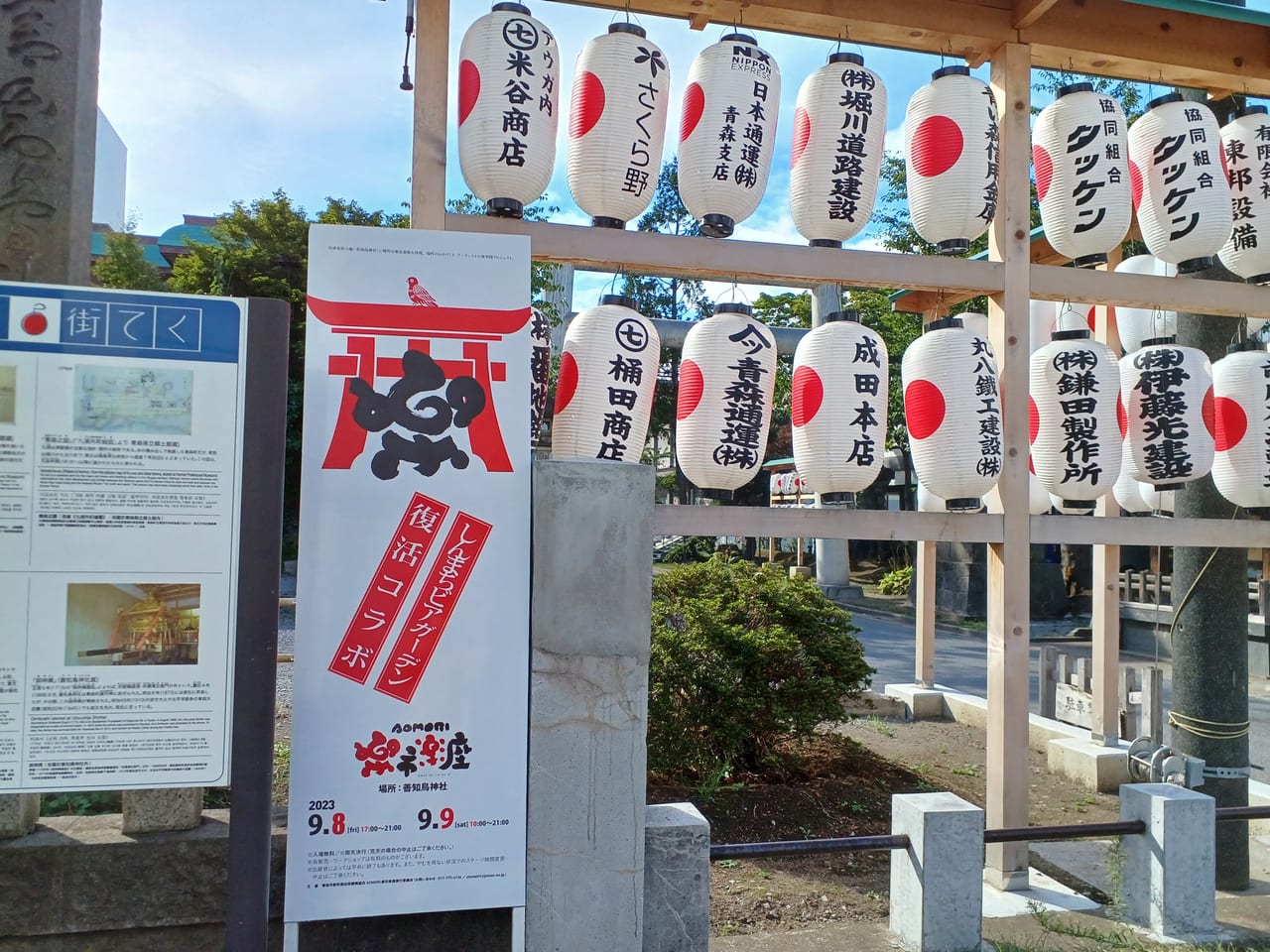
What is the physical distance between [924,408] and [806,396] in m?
0.67

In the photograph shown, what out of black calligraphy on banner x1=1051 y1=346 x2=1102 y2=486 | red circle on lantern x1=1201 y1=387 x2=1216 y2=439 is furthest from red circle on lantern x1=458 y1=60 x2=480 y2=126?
red circle on lantern x1=1201 y1=387 x2=1216 y2=439

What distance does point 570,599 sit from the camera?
2932 millimetres

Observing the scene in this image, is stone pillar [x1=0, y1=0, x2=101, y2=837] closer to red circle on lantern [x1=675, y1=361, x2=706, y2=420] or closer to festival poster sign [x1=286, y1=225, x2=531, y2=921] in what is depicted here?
festival poster sign [x1=286, y1=225, x2=531, y2=921]

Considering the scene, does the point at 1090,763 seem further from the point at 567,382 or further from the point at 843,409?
the point at 567,382

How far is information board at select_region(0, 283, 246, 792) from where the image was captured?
236 cm

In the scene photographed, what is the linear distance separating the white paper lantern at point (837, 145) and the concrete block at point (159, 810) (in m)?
4.02

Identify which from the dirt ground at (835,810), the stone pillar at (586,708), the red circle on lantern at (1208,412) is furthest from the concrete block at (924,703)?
the stone pillar at (586,708)

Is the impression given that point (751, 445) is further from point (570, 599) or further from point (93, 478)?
point (93, 478)

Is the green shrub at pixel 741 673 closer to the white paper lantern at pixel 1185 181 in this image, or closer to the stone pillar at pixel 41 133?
the white paper lantern at pixel 1185 181

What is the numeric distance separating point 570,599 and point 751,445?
6.90 feet

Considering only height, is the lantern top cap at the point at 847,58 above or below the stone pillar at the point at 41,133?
above

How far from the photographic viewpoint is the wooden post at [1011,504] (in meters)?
4.84

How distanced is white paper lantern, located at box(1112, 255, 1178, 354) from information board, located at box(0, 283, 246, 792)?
6440 millimetres

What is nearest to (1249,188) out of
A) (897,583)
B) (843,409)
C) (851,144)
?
(851,144)
